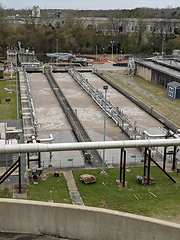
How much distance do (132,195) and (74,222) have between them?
8495mm

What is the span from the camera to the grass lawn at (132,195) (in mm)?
26453

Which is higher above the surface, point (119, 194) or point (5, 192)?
point (5, 192)

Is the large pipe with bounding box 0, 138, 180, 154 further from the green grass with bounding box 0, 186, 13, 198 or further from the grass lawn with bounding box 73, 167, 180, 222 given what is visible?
the green grass with bounding box 0, 186, 13, 198

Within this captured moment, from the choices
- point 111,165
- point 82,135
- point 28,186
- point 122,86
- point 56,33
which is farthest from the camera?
point 56,33

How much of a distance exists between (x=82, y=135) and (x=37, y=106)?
54.9ft

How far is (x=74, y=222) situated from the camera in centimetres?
2145

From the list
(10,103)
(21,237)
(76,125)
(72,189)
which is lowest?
(72,189)

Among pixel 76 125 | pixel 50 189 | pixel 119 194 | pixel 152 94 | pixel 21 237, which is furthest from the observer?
pixel 152 94

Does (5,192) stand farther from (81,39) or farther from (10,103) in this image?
(81,39)

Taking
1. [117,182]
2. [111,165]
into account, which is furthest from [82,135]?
[117,182]

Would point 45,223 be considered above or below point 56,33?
below

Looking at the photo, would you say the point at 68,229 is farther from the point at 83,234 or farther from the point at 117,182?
the point at 117,182

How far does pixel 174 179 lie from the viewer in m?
31.8

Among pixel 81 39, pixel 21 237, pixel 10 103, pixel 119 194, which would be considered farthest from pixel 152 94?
pixel 81 39
